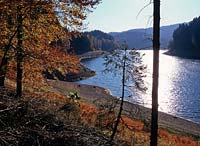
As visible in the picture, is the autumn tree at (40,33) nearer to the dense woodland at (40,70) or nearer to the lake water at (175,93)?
the dense woodland at (40,70)

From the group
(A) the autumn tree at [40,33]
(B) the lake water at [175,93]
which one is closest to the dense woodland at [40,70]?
(A) the autumn tree at [40,33]

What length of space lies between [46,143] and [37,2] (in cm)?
629

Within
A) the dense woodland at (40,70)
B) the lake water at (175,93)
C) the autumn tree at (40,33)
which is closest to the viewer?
the dense woodland at (40,70)

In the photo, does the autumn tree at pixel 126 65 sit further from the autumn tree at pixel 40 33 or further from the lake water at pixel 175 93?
the lake water at pixel 175 93

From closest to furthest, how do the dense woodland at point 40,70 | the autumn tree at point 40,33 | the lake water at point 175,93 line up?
the dense woodland at point 40,70 → the autumn tree at point 40,33 → the lake water at point 175,93

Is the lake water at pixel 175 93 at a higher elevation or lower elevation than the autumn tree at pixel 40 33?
lower

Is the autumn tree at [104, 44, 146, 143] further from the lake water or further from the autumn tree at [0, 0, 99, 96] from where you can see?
the lake water

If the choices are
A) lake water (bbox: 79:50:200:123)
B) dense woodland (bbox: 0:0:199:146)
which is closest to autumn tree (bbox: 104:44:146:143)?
dense woodland (bbox: 0:0:199:146)

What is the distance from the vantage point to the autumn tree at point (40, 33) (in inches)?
642

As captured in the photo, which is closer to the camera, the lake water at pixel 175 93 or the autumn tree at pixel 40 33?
the autumn tree at pixel 40 33

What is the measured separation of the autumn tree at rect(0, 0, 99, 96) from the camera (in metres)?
16.3

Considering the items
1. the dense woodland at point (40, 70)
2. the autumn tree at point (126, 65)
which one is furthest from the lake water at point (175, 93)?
the autumn tree at point (126, 65)

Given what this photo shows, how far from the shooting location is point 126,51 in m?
17.0

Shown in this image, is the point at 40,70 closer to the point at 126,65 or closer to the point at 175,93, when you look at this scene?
the point at 126,65
